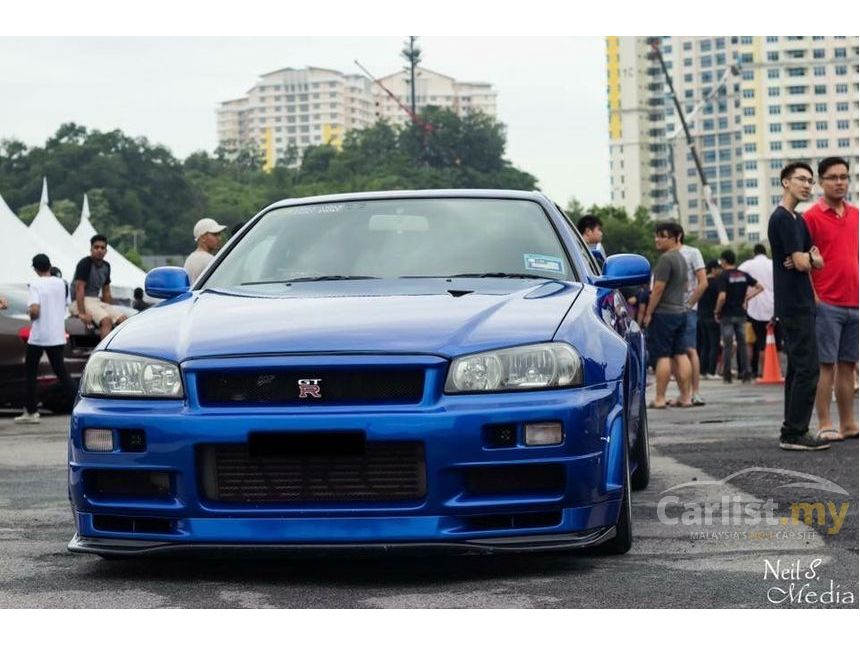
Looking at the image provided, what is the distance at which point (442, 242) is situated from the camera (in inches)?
262

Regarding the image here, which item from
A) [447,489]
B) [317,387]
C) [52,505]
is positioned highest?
[317,387]

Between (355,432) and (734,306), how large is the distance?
1695 cm

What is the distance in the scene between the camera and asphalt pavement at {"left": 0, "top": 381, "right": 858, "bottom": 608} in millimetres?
5059

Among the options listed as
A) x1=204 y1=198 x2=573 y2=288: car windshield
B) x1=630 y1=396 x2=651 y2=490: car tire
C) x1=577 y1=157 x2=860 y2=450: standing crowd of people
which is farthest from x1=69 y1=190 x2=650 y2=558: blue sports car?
x1=577 y1=157 x2=860 y2=450: standing crowd of people

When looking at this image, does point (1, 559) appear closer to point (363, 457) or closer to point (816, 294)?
point (363, 457)

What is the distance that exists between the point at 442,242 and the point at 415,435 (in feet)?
5.34

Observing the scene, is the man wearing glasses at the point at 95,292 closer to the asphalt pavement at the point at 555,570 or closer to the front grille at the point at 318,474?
the asphalt pavement at the point at 555,570

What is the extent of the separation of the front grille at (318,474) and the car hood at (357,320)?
33 centimetres

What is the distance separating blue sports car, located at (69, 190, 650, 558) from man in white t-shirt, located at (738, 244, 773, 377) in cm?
1653

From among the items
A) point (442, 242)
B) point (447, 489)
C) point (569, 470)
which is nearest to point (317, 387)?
point (447, 489)

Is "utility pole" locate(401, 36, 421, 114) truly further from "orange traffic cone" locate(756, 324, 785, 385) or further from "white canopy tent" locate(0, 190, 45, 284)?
"orange traffic cone" locate(756, 324, 785, 385)

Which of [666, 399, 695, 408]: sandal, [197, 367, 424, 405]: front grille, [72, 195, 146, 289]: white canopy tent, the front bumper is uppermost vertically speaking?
[197, 367, 424, 405]: front grille

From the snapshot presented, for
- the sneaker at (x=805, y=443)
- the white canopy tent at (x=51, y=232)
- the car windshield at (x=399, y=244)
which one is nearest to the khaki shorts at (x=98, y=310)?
the sneaker at (x=805, y=443)

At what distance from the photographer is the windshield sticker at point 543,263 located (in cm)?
653
